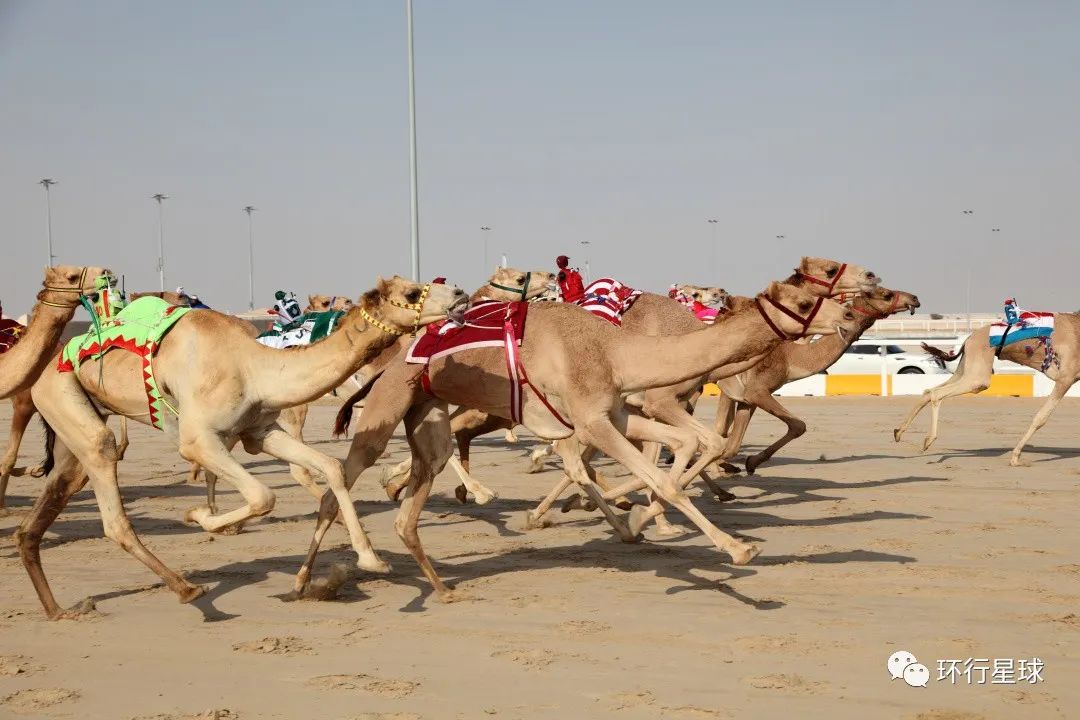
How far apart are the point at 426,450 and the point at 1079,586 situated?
4.40 metres

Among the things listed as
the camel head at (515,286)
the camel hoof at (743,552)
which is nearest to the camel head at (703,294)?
the camel head at (515,286)

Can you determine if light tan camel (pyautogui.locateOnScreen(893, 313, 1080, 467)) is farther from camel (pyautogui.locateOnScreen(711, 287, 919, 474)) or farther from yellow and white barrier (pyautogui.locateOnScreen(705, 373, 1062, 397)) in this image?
yellow and white barrier (pyautogui.locateOnScreen(705, 373, 1062, 397))

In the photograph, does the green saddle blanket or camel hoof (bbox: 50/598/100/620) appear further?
the green saddle blanket

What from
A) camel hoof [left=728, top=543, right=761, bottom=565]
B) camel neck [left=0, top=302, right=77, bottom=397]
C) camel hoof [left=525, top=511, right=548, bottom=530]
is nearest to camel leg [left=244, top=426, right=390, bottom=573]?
camel neck [left=0, top=302, right=77, bottom=397]

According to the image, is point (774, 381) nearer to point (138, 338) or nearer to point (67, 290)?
point (138, 338)

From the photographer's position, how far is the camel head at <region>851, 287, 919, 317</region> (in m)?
12.0

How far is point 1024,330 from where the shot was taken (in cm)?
1620

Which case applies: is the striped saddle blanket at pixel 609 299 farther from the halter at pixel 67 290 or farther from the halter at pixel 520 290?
the halter at pixel 67 290

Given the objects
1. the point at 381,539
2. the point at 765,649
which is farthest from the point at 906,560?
the point at 381,539

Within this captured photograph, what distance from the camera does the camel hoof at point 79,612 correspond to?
7.32 metres

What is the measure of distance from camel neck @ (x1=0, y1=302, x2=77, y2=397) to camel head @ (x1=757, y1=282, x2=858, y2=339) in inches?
185

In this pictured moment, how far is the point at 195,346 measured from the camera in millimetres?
7434

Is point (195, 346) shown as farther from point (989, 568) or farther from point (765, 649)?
point (989, 568)

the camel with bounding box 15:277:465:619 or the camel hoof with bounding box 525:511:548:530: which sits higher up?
the camel with bounding box 15:277:465:619
